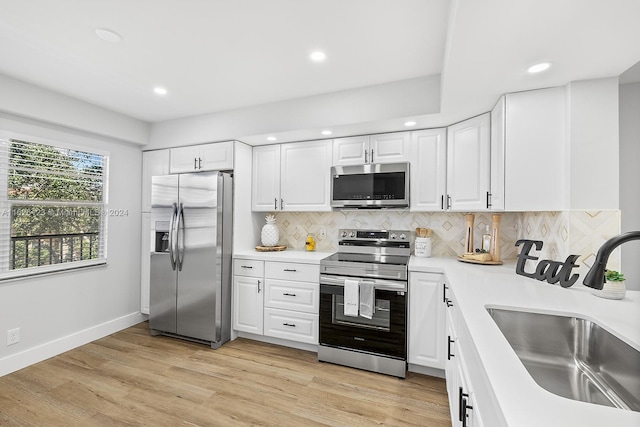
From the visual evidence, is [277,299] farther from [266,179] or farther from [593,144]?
[593,144]

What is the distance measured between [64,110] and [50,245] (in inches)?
51.2

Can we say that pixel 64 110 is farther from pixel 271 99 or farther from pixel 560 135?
pixel 560 135

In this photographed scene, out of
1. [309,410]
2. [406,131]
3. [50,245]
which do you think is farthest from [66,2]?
[309,410]

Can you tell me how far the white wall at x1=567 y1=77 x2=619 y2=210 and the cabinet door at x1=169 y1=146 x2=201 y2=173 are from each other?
333 cm

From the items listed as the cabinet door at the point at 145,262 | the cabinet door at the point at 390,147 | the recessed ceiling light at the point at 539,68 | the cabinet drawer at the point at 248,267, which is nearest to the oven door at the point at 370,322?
the cabinet drawer at the point at 248,267

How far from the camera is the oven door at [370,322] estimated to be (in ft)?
7.97

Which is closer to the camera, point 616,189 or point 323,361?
point 616,189

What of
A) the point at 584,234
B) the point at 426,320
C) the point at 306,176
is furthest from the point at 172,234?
the point at 584,234

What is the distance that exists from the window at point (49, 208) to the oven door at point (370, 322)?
258 cm

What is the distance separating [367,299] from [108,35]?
2.63m

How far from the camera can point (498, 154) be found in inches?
85.9

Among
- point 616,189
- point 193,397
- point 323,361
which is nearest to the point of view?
point 616,189

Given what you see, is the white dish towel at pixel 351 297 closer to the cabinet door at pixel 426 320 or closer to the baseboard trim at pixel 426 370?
the cabinet door at pixel 426 320

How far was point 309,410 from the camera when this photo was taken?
2.03 m
